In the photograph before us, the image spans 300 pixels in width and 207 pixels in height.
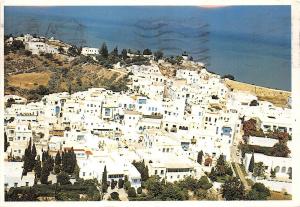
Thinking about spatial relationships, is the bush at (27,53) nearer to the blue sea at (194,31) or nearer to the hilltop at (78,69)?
the hilltop at (78,69)

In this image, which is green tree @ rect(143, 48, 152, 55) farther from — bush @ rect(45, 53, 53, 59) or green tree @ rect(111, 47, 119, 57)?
bush @ rect(45, 53, 53, 59)

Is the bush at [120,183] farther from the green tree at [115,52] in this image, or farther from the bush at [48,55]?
the bush at [48,55]

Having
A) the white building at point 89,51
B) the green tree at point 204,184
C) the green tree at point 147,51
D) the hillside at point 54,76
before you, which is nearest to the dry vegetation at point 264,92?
the green tree at point 147,51

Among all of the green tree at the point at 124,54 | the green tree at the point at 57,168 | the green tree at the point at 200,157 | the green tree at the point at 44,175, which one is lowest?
the green tree at the point at 44,175

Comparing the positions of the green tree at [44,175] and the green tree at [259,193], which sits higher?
the green tree at [44,175]

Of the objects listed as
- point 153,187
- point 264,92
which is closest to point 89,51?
point 153,187

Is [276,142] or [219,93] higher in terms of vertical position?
[219,93]
